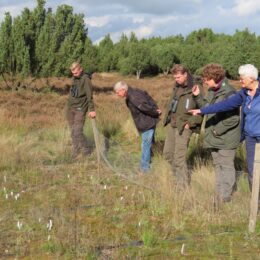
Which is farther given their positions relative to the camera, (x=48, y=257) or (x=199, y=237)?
(x=199, y=237)

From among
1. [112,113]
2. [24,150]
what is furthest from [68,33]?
[24,150]

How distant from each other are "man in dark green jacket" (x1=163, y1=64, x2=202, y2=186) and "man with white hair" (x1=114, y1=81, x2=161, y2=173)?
2.05 feet

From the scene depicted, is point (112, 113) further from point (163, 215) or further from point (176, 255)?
point (176, 255)

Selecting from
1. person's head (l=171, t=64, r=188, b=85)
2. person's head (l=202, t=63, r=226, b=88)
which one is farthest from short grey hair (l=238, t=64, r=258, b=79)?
person's head (l=171, t=64, r=188, b=85)

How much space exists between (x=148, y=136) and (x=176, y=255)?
3388mm

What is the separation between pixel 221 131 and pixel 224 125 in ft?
0.26

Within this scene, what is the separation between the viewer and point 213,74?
18.3 ft

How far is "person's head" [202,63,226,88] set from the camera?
18.3ft

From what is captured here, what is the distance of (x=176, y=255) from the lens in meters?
4.29

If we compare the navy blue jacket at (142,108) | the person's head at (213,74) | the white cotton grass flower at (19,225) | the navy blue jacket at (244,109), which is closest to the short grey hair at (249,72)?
the navy blue jacket at (244,109)

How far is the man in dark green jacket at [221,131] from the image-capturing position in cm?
568

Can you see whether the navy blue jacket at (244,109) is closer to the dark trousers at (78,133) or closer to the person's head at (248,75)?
the person's head at (248,75)

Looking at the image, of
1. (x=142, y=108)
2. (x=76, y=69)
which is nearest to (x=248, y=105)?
(x=142, y=108)

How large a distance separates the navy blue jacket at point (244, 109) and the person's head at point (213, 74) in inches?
11.0
